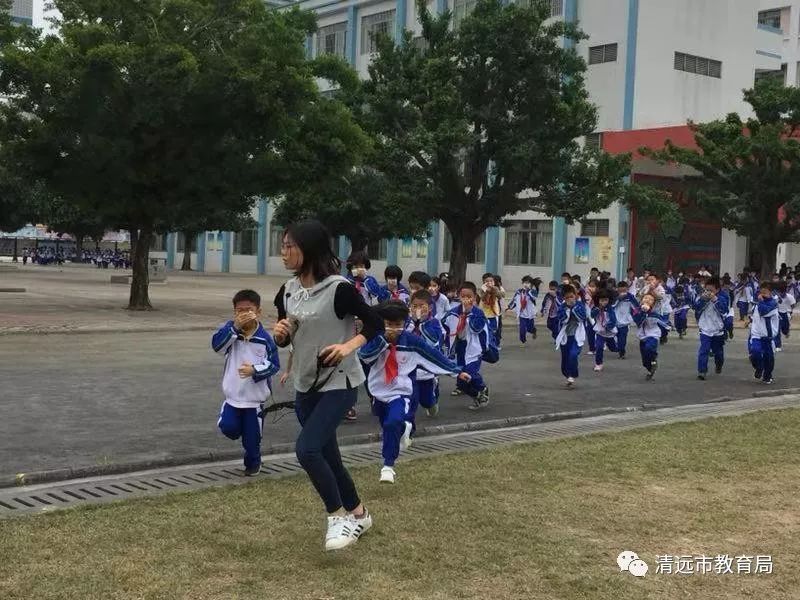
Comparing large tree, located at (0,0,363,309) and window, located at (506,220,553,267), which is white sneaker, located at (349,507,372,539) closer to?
large tree, located at (0,0,363,309)

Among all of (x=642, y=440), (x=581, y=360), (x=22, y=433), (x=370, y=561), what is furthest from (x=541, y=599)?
(x=581, y=360)

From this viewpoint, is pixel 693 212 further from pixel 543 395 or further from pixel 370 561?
pixel 370 561

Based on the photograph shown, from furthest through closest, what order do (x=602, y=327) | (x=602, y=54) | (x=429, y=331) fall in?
(x=602, y=54)
(x=602, y=327)
(x=429, y=331)

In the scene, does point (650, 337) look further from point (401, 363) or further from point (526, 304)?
point (401, 363)

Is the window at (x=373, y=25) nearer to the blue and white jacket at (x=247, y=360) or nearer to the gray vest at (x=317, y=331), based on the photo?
the blue and white jacket at (x=247, y=360)

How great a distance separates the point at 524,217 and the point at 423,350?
37.8m

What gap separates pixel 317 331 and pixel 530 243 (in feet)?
132

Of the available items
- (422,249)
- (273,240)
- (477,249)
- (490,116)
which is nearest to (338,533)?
(490,116)

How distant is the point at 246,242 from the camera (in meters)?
60.8

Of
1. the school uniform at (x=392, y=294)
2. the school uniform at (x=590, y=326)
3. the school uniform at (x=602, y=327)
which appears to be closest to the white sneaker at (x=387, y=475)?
the school uniform at (x=392, y=294)

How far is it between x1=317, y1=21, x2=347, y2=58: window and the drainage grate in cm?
4545

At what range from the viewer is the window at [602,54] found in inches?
1626

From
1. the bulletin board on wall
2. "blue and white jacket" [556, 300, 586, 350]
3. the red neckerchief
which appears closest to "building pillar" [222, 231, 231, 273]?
the bulletin board on wall

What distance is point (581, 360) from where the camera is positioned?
52.2 feet
